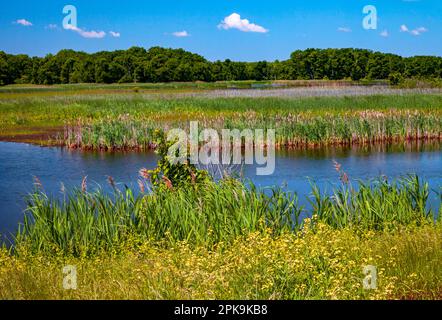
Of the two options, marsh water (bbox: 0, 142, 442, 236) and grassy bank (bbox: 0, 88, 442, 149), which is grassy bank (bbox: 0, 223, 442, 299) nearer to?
marsh water (bbox: 0, 142, 442, 236)

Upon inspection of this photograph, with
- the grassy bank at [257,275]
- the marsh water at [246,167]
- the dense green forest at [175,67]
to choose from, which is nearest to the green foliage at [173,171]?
the grassy bank at [257,275]

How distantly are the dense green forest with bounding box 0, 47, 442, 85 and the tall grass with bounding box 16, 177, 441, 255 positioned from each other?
81.3 meters

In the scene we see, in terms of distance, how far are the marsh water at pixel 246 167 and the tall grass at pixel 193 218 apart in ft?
16.3

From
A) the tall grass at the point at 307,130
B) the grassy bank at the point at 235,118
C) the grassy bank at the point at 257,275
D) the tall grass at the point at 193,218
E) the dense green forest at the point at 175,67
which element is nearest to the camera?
the grassy bank at the point at 257,275

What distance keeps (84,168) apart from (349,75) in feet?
302

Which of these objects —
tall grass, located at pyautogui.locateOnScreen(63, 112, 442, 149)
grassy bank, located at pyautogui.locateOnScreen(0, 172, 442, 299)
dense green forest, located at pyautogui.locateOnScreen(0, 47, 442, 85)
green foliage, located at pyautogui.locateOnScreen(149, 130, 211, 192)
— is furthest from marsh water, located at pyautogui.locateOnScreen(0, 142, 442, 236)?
dense green forest, located at pyautogui.locateOnScreen(0, 47, 442, 85)

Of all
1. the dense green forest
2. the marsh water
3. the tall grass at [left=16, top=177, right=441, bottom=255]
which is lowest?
the marsh water

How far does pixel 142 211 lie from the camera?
10.3 metres

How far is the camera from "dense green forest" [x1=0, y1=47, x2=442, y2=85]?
9256 cm

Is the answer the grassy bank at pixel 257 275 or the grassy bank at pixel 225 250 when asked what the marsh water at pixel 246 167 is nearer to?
the grassy bank at pixel 225 250


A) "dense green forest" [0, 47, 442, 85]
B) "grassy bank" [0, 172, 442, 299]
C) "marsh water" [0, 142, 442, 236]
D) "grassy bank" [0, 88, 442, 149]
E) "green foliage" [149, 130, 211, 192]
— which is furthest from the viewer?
"dense green forest" [0, 47, 442, 85]

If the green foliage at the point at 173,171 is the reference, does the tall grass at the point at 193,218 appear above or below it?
below

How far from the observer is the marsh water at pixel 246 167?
1866 centimetres
